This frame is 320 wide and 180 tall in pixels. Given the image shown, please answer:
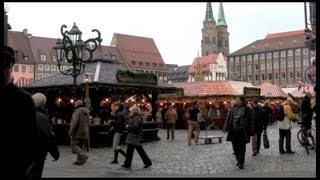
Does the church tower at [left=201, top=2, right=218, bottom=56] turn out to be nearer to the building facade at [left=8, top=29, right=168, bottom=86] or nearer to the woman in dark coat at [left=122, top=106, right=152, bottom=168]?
the building facade at [left=8, top=29, right=168, bottom=86]

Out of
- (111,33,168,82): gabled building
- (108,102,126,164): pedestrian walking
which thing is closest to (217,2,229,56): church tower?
(111,33,168,82): gabled building

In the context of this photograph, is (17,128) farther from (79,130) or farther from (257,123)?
(257,123)

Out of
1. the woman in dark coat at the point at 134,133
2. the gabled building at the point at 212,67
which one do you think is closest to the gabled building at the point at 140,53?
the gabled building at the point at 212,67

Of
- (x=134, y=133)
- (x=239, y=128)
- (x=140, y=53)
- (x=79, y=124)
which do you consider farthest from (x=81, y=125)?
(x=140, y=53)

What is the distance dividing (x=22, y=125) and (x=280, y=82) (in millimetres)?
126832


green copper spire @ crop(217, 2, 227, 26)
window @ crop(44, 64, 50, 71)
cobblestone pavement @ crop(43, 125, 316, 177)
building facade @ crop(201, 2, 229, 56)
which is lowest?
cobblestone pavement @ crop(43, 125, 316, 177)

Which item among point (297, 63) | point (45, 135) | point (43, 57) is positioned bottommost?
point (45, 135)

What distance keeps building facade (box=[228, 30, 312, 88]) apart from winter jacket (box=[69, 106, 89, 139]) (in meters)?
109

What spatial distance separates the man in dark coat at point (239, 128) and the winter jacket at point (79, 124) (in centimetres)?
380

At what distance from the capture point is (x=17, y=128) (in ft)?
11.0

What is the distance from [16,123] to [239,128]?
29.7 feet

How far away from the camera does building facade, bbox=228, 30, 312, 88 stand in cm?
12294

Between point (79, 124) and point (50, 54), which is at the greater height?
Result: point (50, 54)
